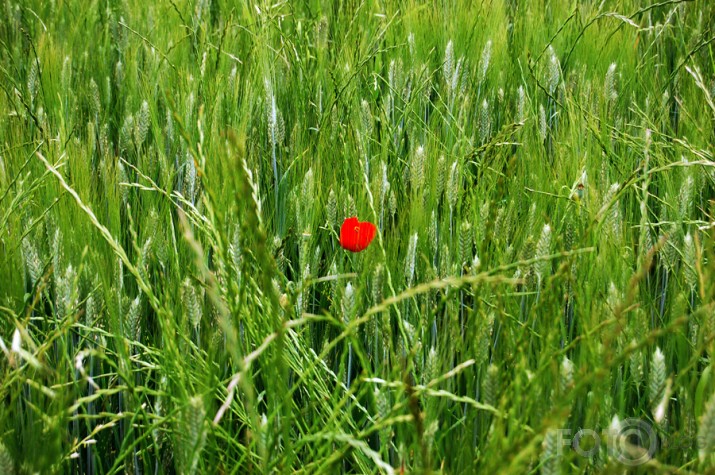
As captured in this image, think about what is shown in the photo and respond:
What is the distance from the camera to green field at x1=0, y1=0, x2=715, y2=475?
26.6 inches

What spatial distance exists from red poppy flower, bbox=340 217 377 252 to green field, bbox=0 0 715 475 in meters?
0.01

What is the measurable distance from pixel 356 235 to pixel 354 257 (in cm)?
14

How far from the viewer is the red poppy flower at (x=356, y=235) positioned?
3.12 ft

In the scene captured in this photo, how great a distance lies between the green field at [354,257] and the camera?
0.68m

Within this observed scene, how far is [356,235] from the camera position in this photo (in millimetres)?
962

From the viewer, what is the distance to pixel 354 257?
1096 millimetres

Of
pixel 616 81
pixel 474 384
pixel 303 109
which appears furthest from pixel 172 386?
pixel 616 81

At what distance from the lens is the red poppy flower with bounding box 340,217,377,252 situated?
0.95 meters

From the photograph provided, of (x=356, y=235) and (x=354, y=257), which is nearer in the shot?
(x=356, y=235)

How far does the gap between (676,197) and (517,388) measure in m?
0.68

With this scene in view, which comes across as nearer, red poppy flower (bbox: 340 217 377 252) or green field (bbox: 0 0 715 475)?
green field (bbox: 0 0 715 475)

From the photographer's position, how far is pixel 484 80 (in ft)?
5.33

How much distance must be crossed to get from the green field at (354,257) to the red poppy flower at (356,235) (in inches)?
0.6

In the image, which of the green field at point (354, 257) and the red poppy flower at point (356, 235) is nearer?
the green field at point (354, 257)
